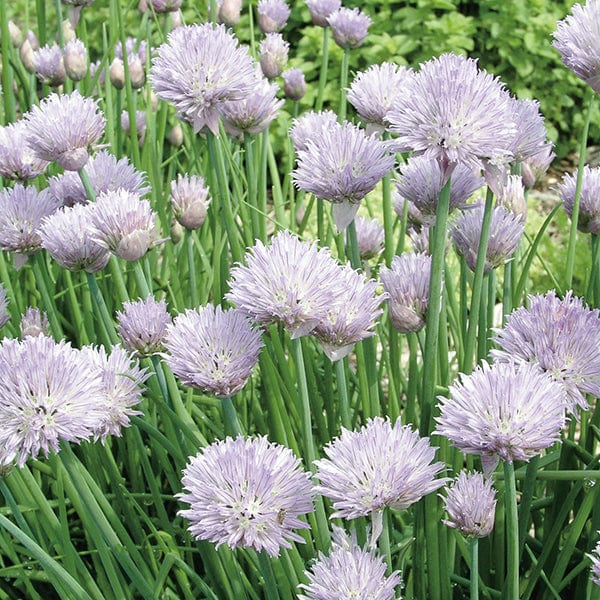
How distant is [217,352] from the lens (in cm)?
104

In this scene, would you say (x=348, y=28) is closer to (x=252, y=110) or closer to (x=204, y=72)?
(x=252, y=110)

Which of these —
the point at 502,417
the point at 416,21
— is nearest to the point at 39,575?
the point at 502,417

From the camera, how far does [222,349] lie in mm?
1038

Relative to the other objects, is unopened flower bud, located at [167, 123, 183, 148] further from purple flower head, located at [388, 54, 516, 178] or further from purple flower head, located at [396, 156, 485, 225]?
purple flower head, located at [388, 54, 516, 178]

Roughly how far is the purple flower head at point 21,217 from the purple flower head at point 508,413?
740 millimetres

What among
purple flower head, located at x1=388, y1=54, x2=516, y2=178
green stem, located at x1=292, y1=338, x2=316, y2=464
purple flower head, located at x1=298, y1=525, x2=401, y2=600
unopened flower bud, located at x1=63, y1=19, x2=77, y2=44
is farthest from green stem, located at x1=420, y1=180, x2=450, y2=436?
unopened flower bud, located at x1=63, y1=19, x2=77, y2=44

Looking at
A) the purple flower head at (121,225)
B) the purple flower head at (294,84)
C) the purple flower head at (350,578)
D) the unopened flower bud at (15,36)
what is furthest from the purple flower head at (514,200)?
the unopened flower bud at (15,36)

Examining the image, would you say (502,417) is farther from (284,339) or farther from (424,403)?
(284,339)

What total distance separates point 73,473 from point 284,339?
72 cm

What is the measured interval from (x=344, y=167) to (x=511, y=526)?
0.46 meters

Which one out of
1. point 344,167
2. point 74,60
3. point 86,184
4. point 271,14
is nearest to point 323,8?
point 271,14

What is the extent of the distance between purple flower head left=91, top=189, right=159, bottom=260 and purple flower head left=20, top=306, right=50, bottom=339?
289 millimetres

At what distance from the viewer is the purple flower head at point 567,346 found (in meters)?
0.99

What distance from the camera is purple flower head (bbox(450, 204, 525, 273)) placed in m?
1.28
